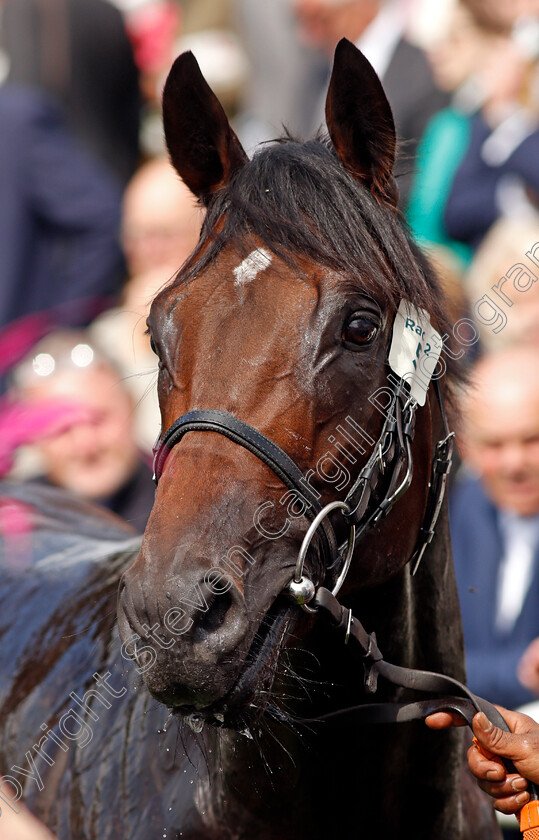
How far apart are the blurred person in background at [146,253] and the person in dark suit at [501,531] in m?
1.93

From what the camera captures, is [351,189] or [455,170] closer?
[351,189]

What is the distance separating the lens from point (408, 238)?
8.71 feet

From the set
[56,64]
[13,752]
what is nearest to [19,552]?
[13,752]

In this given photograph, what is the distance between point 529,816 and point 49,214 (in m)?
5.70

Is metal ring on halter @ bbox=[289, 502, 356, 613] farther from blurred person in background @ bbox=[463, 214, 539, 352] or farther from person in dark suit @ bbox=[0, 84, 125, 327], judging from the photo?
person in dark suit @ bbox=[0, 84, 125, 327]

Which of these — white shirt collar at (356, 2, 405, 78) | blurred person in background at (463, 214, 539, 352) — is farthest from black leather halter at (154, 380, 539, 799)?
white shirt collar at (356, 2, 405, 78)

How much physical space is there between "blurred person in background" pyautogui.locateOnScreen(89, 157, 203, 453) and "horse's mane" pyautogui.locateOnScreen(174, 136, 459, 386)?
10.5ft

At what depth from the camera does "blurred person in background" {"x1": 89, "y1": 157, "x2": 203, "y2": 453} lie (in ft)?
19.2

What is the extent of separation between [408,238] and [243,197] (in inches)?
17.2

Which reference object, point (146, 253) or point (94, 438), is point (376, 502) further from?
point (146, 253)

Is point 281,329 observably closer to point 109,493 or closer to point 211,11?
point 109,493

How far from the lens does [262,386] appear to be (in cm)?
225

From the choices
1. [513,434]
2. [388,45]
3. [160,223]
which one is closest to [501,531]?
[513,434]

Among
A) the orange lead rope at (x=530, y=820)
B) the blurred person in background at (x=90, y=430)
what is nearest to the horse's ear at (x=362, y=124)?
the orange lead rope at (x=530, y=820)
